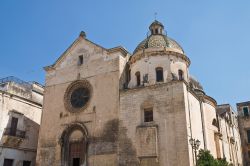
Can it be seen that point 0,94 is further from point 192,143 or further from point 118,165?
point 192,143

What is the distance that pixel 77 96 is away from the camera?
25.4m

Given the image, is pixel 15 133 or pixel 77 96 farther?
pixel 15 133

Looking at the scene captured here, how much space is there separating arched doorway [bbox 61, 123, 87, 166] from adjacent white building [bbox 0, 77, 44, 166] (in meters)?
4.80

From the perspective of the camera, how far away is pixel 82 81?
25391 mm

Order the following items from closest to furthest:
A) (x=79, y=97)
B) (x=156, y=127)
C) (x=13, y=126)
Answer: (x=156, y=127) < (x=79, y=97) < (x=13, y=126)

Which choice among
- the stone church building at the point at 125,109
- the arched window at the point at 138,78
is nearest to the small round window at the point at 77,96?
the stone church building at the point at 125,109

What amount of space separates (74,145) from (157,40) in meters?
11.2

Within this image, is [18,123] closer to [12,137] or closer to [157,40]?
[12,137]

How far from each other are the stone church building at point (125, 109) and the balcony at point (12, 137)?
81.2 inches

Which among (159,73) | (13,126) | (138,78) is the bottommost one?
(13,126)

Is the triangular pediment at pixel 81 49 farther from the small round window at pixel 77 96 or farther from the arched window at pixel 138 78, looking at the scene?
the small round window at pixel 77 96

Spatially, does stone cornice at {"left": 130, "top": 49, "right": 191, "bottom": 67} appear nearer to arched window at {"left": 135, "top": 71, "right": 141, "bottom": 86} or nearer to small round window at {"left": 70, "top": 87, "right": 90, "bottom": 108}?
arched window at {"left": 135, "top": 71, "right": 141, "bottom": 86}

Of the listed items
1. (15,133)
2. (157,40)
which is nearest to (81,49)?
(157,40)

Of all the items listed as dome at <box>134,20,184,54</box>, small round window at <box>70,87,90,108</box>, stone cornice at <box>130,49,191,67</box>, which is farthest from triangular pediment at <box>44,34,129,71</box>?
small round window at <box>70,87,90,108</box>
